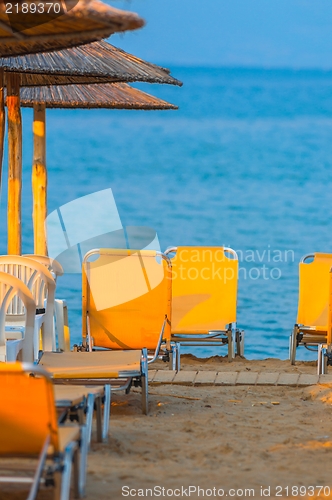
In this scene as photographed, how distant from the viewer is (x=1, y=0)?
3.77 metres

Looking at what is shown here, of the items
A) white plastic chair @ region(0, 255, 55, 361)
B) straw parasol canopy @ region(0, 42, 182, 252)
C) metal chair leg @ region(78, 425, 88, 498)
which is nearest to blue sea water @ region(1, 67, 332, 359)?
straw parasol canopy @ region(0, 42, 182, 252)

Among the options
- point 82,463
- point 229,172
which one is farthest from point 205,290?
point 229,172

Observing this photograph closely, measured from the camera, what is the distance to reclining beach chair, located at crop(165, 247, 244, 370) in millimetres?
6793

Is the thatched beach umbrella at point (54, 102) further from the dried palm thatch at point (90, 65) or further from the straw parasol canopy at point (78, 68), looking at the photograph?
the dried palm thatch at point (90, 65)

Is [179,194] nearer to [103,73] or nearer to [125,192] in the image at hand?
[125,192]

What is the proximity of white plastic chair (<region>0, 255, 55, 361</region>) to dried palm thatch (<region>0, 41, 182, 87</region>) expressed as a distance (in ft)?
3.85

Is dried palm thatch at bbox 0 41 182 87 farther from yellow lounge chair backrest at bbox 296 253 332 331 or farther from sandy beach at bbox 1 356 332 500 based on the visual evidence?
sandy beach at bbox 1 356 332 500

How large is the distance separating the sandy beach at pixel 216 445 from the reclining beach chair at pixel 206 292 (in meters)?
1.65

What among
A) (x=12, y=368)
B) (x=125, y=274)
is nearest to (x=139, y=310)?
(x=125, y=274)

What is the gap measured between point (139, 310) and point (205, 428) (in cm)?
181

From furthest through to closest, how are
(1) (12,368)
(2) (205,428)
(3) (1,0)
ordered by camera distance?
(2) (205,428) → (3) (1,0) → (1) (12,368)

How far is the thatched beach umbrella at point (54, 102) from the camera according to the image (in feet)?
24.2

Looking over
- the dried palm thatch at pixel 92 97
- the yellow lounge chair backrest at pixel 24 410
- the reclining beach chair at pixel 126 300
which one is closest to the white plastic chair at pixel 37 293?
the reclining beach chair at pixel 126 300

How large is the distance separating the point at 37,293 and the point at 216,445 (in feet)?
6.65
